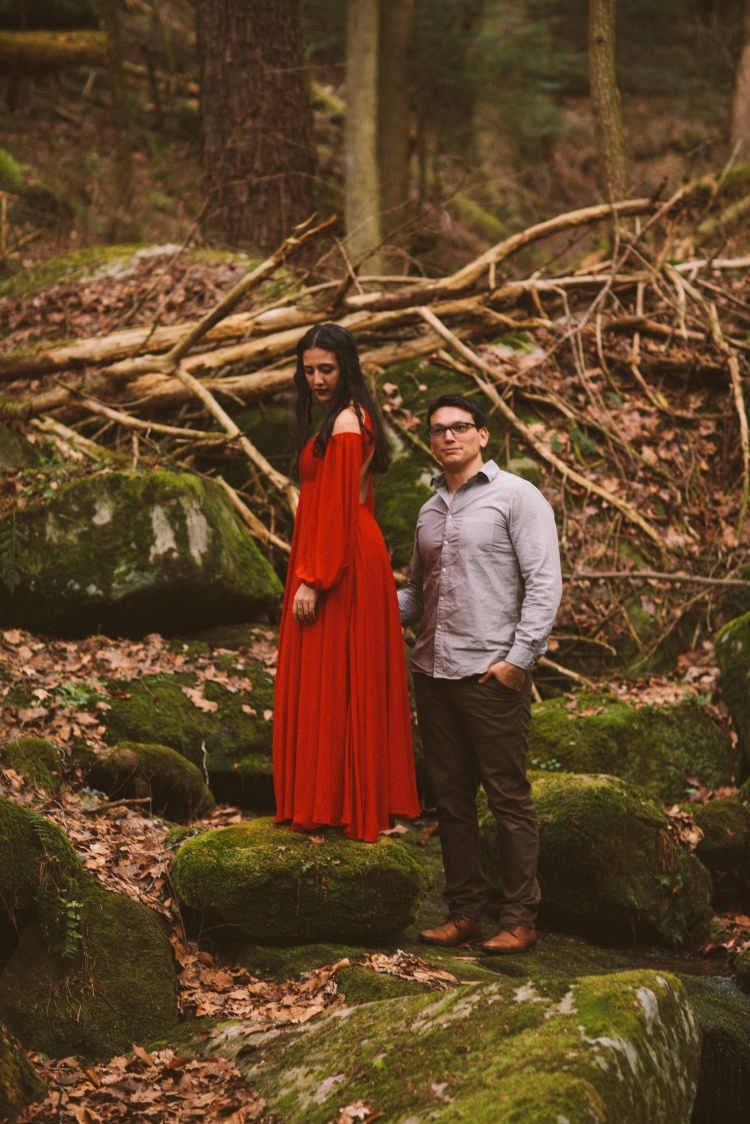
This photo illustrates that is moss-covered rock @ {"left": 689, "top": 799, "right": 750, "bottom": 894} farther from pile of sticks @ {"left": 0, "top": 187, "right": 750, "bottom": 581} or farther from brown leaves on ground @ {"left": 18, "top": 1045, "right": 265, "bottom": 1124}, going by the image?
brown leaves on ground @ {"left": 18, "top": 1045, "right": 265, "bottom": 1124}

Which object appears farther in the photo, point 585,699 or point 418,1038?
point 585,699

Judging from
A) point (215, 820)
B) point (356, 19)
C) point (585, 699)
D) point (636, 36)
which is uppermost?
point (636, 36)

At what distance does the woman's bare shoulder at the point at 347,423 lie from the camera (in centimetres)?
464

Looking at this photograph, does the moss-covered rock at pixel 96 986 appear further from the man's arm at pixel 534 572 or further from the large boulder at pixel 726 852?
the large boulder at pixel 726 852

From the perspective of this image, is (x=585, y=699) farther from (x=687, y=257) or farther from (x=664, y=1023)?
(x=687, y=257)

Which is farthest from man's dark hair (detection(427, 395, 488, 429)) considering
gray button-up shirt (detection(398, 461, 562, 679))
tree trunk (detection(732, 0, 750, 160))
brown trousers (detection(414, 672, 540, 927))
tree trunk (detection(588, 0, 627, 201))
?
tree trunk (detection(732, 0, 750, 160))

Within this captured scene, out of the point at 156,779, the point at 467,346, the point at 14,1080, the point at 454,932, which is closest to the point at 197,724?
the point at 156,779

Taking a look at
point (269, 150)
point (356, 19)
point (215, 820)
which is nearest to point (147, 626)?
point (215, 820)

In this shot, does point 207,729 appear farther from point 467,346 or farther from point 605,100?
point 605,100

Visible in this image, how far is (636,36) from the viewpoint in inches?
834

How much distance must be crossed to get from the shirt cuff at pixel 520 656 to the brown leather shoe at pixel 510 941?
129 centimetres

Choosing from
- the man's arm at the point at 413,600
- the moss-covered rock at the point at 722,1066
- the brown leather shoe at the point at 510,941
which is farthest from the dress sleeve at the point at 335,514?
the moss-covered rock at the point at 722,1066

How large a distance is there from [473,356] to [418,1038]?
6.85 m

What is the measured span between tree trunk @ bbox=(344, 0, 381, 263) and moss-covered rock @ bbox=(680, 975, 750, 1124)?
9195 millimetres
